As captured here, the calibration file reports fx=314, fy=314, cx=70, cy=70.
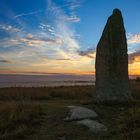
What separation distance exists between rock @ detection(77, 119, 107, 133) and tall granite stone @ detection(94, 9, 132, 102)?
4233 millimetres

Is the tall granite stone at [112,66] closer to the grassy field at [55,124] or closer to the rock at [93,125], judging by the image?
the grassy field at [55,124]

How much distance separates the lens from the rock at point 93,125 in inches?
429

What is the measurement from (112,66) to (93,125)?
5235mm

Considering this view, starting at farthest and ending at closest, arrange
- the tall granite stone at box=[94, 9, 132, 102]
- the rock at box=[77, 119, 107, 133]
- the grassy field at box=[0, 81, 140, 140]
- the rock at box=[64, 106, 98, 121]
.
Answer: the tall granite stone at box=[94, 9, 132, 102] → the rock at box=[64, 106, 98, 121] → the rock at box=[77, 119, 107, 133] → the grassy field at box=[0, 81, 140, 140]

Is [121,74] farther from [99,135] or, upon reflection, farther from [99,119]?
[99,135]

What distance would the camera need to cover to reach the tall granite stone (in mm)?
15805

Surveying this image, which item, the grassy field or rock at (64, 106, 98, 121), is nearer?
the grassy field

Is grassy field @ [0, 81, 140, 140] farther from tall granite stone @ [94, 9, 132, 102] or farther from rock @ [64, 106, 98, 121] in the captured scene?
tall granite stone @ [94, 9, 132, 102]

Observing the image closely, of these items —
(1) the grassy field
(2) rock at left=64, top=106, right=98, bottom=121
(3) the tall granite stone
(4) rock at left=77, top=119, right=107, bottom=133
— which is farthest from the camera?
(3) the tall granite stone

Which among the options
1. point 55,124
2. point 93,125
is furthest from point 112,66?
point 55,124

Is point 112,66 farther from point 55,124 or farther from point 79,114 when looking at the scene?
point 55,124

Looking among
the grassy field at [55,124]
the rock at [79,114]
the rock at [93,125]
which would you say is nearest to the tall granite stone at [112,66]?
the grassy field at [55,124]

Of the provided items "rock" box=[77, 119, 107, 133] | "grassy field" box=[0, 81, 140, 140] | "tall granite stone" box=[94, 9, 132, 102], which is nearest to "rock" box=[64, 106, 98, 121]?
"grassy field" box=[0, 81, 140, 140]

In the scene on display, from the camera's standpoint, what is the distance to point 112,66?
15.9 metres
